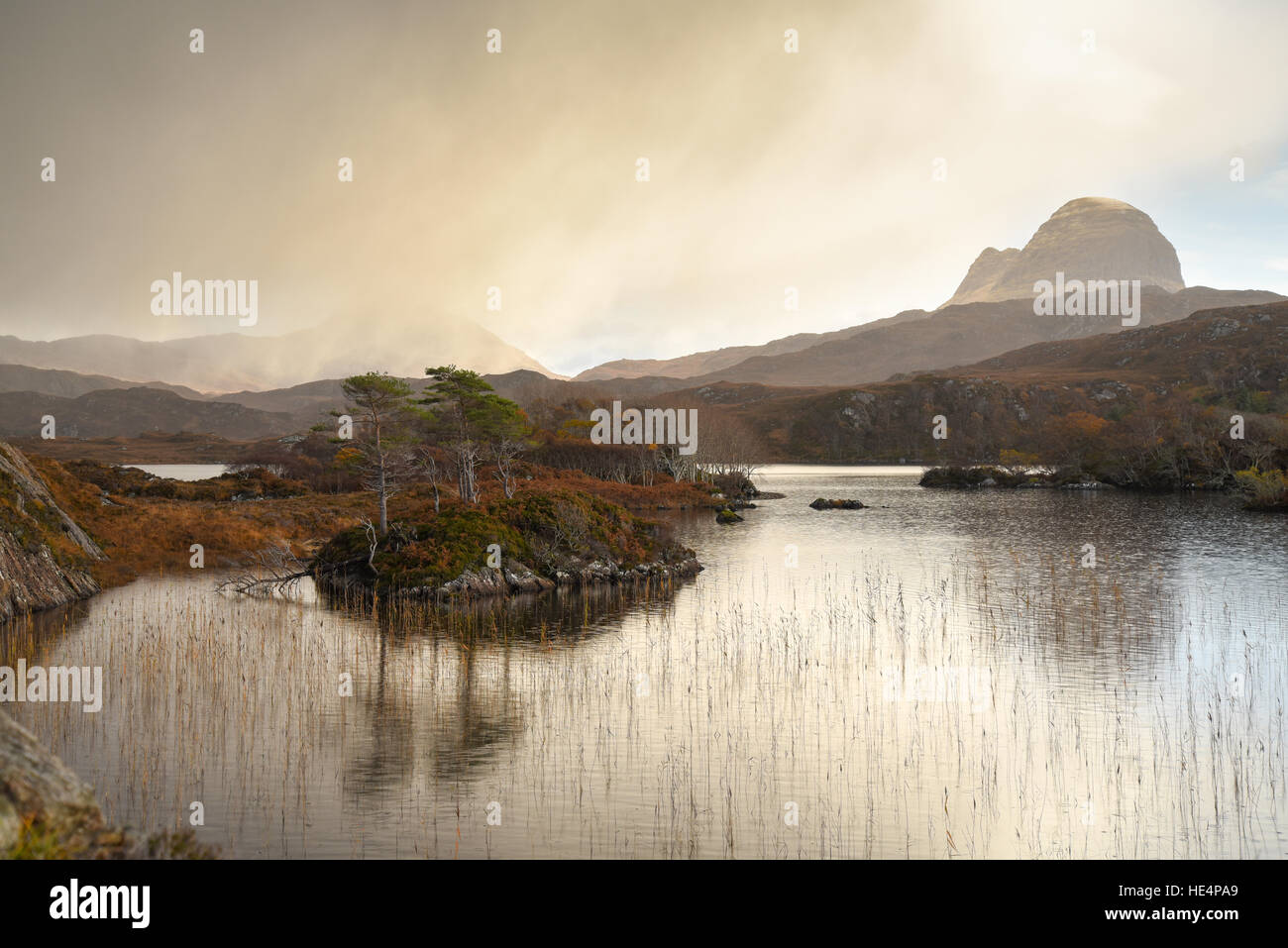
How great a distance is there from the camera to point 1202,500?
65.3 meters

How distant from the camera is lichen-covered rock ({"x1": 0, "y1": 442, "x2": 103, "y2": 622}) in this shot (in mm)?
23625

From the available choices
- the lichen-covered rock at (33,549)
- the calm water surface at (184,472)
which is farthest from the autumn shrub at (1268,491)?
the calm water surface at (184,472)

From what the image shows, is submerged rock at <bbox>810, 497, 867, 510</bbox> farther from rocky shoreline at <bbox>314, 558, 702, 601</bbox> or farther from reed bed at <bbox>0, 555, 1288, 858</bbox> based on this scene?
reed bed at <bbox>0, 555, 1288, 858</bbox>

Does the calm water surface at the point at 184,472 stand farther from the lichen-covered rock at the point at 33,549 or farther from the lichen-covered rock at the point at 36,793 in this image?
the lichen-covered rock at the point at 36,793

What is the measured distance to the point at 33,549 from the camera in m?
25.5

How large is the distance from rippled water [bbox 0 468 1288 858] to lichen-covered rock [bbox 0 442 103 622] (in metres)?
1.45

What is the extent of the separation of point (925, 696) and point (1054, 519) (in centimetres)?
4399

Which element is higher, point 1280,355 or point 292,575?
point 1280,355

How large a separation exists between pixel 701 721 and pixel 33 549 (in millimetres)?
22751

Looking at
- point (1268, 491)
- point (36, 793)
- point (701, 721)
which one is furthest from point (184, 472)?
point (36, 793)

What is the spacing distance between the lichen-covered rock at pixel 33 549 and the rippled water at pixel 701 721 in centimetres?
145

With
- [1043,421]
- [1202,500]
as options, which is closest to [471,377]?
[1202,500]

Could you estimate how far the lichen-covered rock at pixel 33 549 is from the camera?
2362 centimetres
